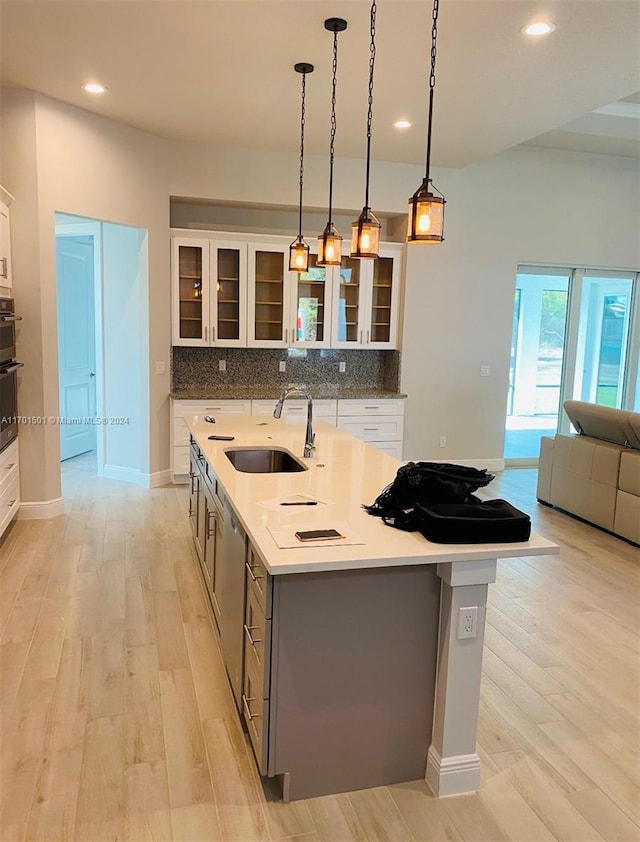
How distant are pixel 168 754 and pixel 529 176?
6.51m

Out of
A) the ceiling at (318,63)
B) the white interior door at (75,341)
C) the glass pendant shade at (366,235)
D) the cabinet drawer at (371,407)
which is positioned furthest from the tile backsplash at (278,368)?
the glass pendant shade at (366,235)

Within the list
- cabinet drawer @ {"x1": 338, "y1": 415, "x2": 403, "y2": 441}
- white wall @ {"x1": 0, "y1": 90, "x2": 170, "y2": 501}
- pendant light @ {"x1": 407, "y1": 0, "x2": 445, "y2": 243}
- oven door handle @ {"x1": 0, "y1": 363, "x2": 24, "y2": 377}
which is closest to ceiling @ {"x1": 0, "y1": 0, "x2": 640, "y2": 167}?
white wall @ {"x1": 0, "y1": 90, "x2": 170, "y2": 501}

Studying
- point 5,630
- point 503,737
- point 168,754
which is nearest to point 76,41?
point 5,630

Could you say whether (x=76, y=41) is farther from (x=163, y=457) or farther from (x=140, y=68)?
(x=163, y=457)

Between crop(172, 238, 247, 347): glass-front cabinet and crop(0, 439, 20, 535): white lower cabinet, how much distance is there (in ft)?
6.28

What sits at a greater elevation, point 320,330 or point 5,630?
point 320,330

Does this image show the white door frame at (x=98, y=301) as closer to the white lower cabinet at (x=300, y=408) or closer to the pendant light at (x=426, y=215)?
the white lower cabinet at (x=300, y=408)

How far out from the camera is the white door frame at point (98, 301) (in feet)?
20.0

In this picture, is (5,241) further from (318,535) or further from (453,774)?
Answer: (453,774)

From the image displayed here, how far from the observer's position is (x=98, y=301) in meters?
6.13

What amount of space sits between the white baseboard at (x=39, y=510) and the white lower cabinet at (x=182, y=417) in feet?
4.02

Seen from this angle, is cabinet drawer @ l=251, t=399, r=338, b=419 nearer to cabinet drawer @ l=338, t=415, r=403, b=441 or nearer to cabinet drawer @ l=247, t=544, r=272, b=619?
cabinet drawer @ l=338, t=415, r=403, b=441

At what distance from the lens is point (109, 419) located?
6.25 metres

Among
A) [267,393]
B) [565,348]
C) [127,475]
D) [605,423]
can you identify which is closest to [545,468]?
[605,423]
